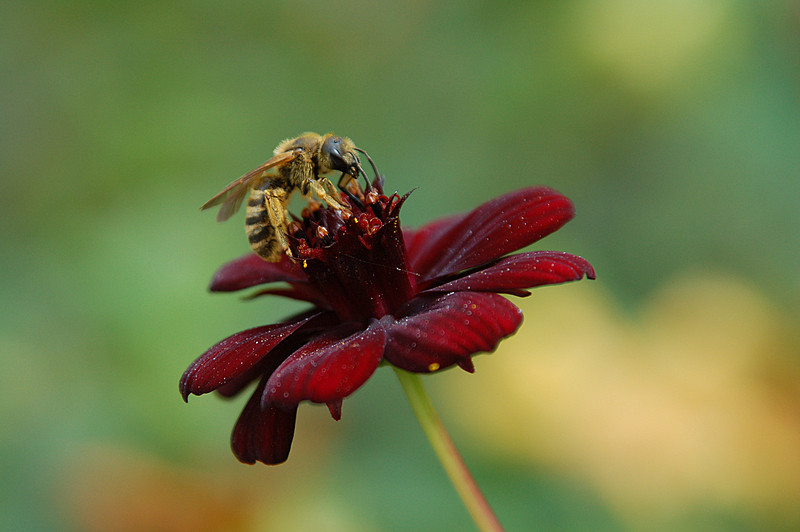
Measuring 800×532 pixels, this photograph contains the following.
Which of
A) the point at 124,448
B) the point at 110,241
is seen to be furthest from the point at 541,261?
the point at 110,241

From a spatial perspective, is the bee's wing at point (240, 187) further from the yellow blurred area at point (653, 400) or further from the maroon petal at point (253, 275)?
the yellow blurred area at point (653, 400)

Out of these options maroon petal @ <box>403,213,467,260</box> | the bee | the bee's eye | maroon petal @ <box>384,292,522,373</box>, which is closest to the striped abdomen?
the bee

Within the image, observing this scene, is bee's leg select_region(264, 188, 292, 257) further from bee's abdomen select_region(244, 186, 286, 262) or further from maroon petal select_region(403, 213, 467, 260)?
maroon petal select_region(403, 213, 467, 260)

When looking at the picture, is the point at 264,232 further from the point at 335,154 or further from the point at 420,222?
the point at 420,222

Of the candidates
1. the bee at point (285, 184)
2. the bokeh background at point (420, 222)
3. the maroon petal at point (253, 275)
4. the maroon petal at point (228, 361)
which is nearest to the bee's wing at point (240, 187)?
the bee at point (285, 184)

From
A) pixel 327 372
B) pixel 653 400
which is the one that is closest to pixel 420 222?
pixel 653 400
